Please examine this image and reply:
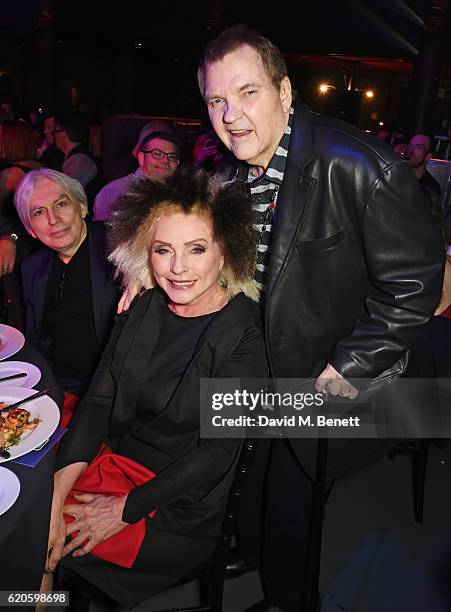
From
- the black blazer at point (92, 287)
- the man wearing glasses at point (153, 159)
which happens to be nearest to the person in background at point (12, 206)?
the black blazer at point (92, 287)

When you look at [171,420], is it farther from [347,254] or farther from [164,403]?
[347,254]

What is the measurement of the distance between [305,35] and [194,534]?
452 inches

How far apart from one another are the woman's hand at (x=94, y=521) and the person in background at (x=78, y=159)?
3.88 metres

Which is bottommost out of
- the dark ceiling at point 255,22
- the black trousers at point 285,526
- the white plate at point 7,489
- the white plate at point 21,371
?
the black trousers at point 285,526

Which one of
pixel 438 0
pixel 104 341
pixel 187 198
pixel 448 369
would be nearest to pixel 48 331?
pixel 104 341

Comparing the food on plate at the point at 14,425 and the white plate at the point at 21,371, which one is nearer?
the food on plate at the point at 14,425

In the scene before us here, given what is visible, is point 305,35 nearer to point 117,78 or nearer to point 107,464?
point 117,78

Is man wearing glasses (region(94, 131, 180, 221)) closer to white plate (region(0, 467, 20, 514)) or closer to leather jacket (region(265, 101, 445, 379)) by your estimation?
leather jacket (region(265, 101, 445, 379))

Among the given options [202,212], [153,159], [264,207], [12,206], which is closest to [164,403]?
[202,212]

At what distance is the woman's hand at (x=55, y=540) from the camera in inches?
60.6

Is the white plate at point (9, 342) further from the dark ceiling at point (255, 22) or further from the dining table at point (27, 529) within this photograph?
the dark ceiling at point (255, 22)

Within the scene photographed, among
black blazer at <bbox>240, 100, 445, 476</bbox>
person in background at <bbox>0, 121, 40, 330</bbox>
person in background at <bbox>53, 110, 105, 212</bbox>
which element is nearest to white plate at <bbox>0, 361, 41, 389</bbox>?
black blazer at <bbox>240, 100, 445, 476</bbox>

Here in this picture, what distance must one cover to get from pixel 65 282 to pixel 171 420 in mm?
1108

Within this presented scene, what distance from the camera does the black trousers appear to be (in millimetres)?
1895
